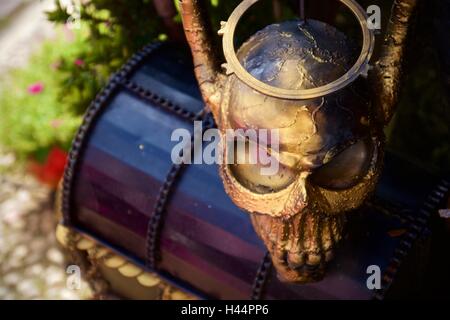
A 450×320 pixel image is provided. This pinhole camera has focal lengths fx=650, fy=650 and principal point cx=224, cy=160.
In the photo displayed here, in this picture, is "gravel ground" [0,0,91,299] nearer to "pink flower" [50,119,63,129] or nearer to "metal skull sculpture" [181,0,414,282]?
"pink flower" [50,119,63,129]

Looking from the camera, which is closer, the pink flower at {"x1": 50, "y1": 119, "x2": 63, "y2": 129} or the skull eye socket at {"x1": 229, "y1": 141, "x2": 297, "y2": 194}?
the skull eye socket at {"x1": 229, "y1": 141, "x2": 297, "y2": 194}

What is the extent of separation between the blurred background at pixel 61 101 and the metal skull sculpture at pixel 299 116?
594 millimetres

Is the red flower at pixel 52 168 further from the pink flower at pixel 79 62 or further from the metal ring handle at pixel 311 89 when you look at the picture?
the metal ring handle at pixel 311 89

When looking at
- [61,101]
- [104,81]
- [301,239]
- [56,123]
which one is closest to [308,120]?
[301,239]

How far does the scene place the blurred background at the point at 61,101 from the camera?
9.11 feet

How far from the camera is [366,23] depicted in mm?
1534

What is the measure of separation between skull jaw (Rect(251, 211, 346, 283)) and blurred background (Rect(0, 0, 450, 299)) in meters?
0.62

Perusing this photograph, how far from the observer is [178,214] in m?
2.42

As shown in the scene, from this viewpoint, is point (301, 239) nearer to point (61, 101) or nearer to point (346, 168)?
point (346, 168)

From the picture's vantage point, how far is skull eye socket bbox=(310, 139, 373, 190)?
1.67m

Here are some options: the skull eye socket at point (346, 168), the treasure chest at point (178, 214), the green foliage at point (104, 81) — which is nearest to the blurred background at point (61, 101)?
the green foliage at point (104, 81)

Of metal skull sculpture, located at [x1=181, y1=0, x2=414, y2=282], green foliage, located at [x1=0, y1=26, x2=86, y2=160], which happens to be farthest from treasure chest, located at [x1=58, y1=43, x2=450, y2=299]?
green foliage, located at [x1=0, y1=26, x2=86, y2=160]
